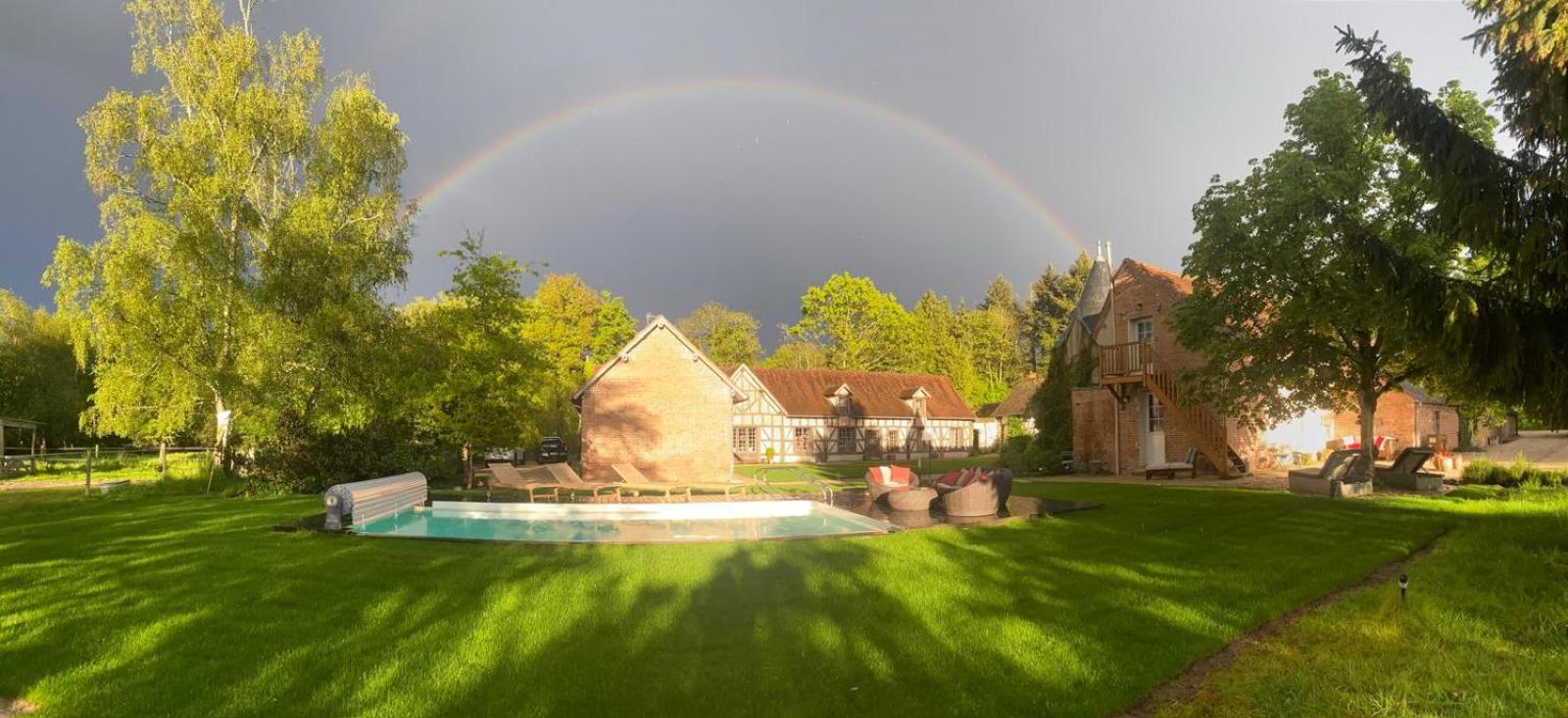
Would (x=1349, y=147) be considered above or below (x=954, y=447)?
above

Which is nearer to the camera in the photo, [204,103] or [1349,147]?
[1349,147]

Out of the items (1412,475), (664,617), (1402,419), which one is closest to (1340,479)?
(1412,475)

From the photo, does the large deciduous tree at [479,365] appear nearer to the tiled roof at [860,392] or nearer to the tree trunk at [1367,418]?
the tree trunk at [1367,418]

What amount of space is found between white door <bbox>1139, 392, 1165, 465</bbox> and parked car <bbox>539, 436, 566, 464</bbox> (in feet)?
94.8

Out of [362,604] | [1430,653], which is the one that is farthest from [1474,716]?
[362,604]

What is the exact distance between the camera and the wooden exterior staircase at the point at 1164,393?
23.8 m

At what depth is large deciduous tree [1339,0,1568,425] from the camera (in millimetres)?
8039

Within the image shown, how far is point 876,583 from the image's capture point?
346 inches

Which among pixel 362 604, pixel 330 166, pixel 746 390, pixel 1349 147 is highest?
pixel 330 166

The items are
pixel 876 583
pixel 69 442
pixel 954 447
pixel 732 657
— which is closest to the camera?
pixel 732 657

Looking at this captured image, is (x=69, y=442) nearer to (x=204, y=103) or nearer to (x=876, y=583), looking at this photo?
(x=204, y=103)

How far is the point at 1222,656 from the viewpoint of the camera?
6145mm

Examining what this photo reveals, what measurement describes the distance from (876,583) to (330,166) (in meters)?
24.4

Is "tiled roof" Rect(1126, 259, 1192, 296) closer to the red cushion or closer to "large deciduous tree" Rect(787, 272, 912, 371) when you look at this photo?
the red cushion
